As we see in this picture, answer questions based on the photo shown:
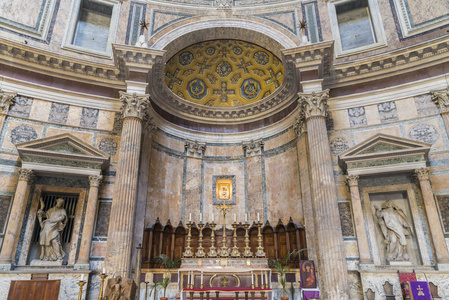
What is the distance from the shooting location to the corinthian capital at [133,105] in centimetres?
1188

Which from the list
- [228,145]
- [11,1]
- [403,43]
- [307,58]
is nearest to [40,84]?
[11,1]

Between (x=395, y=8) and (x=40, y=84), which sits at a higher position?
(x=395, y=8)

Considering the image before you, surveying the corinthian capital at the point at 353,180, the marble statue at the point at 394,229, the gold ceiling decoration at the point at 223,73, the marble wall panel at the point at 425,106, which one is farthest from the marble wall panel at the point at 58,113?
the marble wall panel at the point at 425,106

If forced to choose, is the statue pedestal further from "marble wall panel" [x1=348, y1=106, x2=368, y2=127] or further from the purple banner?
"marble wall panel" [x1=348, y1=106, x2=368, y2=127]

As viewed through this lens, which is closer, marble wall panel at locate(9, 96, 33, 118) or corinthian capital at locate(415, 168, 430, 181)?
corinthian capital at locate(415, 168, 430, 181)

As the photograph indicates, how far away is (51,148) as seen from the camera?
A: 1148 cm

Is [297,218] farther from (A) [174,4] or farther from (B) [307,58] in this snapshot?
(A) [174,4]

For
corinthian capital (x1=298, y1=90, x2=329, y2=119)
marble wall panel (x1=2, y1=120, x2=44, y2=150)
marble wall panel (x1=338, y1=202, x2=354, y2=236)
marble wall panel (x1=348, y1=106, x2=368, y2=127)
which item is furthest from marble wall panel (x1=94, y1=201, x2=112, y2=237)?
marble wall panel (x1=348, y1=106, x2=368, y2=127)

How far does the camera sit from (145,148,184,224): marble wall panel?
14.0 metres

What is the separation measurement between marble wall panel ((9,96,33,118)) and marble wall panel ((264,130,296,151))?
10770 mm

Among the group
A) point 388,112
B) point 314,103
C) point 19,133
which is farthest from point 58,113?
point 388,112

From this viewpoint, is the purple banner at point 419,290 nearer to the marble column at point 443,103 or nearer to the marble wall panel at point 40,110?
the marble column at point 443,103

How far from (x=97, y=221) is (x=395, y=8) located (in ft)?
52.0

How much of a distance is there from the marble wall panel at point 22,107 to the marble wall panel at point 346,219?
1289 centimetres
